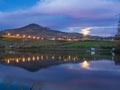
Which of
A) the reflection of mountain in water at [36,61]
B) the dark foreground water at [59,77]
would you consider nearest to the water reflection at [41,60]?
the reflection of mountain in water at [36,61]

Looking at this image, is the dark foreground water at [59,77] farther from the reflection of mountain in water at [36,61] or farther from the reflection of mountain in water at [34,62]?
the reflection of mountain in water at [36,61]

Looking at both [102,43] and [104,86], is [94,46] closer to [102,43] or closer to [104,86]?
[102,43]

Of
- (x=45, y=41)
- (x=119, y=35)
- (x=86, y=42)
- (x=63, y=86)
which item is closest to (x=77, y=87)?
(x=63, y=86)

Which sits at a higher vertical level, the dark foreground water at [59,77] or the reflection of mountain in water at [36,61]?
the dark foreground water at [59,77]

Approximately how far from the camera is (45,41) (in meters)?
146

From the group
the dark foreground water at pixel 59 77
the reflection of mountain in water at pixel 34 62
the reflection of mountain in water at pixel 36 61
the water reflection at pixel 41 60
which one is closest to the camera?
→ the dark foreground water at pixel 59 77

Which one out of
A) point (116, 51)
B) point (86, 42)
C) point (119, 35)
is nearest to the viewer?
point (116, 51)

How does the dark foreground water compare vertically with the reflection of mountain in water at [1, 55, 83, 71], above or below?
above

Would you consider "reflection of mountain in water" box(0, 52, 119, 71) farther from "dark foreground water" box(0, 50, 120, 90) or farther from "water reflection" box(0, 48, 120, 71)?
"dark foreground water" box(0, 50, 120, 90)

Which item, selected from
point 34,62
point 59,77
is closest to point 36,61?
point 34,62

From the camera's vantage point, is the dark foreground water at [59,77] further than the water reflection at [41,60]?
No

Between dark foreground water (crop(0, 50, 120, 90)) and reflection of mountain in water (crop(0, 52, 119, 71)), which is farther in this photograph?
reflection of mountain in water (crop(0, 52, 119, 71))

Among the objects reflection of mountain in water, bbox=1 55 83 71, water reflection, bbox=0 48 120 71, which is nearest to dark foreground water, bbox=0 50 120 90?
reflection of mountain in water, bbox=1 55 83 71

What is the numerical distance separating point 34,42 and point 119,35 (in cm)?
5230
